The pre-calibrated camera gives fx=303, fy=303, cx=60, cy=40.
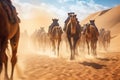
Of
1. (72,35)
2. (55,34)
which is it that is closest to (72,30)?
(72,35)

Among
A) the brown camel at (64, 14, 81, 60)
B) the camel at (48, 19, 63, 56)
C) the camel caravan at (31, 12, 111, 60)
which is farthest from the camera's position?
the camel at (48, 19, 63, 56)

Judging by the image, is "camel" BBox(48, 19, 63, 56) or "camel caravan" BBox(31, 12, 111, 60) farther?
"camel" BBox(48, 19, 63, 56)

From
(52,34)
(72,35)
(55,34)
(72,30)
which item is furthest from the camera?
(52,34)

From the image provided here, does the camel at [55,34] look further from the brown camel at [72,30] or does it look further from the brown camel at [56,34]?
the brown camel at [72,30]

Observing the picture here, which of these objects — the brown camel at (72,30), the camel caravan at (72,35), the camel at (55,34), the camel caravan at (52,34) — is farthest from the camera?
the camel at (55,34)

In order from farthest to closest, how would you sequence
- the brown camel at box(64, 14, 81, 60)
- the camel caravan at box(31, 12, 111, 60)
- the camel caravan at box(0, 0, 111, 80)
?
the camel caravan at box(31, 12, 111, 60) → the brown camel at box(64, 14, 81, 60) → the camel caravan at box(0, 0, 111, 80)

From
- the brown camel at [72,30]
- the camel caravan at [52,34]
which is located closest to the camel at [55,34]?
the camel caravan at [52,34]

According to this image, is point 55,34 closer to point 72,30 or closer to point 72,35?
point 72,35

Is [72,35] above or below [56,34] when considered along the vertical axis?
below

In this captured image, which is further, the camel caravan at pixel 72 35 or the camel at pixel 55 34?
the camel at pixel 55 34

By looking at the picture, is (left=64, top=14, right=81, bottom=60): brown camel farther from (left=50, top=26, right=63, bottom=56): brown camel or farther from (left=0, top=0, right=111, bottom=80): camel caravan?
(left=50, top=26, right=63, bottom=56): brown camel

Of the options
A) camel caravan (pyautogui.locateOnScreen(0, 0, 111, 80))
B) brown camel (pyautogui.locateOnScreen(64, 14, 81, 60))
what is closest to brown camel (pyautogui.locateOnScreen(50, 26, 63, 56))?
camel caravan (pyautogui.locateOnScreen(0, 0, 111, 80))

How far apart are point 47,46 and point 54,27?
9.87 m

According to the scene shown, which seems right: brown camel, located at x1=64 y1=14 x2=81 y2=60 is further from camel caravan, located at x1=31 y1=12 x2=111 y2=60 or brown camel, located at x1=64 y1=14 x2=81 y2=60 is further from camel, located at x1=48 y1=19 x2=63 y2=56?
camel, located at x1=48 y1=19 x2=63 y2=56
